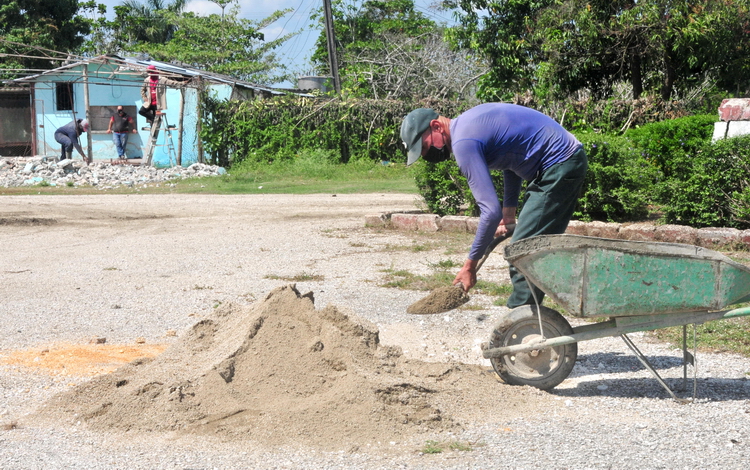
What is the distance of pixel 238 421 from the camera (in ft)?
12.3

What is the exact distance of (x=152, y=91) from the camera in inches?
964

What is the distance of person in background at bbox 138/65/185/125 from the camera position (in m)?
23.7

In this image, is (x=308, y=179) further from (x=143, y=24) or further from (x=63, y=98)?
(x=143, y=24)

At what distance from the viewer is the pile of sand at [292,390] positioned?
368 centimetres

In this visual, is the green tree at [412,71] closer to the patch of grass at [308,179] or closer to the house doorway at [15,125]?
the patch of grass at [308,179]

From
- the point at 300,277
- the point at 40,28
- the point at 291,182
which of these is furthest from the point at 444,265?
the point at 40,28

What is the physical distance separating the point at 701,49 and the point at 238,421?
1370cm

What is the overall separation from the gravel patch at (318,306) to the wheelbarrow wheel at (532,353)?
12 centimetres

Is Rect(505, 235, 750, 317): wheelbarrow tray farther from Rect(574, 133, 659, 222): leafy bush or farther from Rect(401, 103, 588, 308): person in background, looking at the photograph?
Rect(574, 133, 659, 222): leafy bush

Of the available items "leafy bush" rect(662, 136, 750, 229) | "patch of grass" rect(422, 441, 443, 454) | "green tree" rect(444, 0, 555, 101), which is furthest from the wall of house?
"patch of grass" rect(422, 441, 443, 454)

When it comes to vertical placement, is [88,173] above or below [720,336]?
above

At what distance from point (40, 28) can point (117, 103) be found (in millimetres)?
11229

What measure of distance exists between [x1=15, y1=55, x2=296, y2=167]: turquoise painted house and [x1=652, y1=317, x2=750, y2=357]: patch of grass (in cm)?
2057

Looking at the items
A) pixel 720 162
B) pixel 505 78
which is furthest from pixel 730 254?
pixel 505 78
